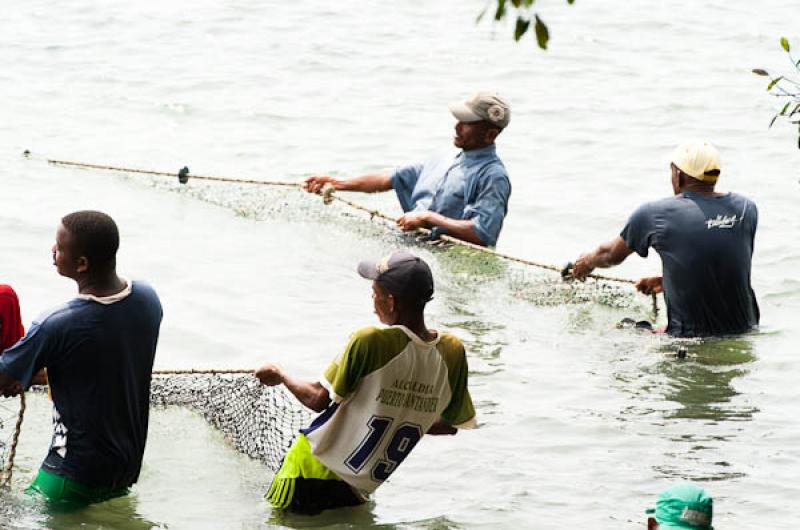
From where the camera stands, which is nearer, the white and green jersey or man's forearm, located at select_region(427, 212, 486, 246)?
the white and green jersey

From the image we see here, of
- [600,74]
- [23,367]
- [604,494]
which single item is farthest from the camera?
[600,74]

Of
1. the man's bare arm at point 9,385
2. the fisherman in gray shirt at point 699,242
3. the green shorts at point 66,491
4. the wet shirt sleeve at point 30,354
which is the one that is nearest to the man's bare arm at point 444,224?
the fisherman in gray shirt at point 699,242

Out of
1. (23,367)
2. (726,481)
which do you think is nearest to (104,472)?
(23,367)

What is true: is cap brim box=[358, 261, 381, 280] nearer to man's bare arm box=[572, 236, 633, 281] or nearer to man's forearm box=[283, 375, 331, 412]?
man's forearm box=[283, 375, 331, 412]

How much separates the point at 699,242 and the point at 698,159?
1.69ft

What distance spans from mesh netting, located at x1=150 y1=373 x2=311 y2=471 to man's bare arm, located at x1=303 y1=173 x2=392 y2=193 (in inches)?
146

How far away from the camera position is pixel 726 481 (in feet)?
24.6

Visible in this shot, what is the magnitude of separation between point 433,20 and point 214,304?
11326 millimetres

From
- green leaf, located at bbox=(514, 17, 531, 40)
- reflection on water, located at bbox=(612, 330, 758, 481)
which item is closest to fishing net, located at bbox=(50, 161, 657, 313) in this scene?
reflection on water, located at bbox=(612, 330, 758, 481)

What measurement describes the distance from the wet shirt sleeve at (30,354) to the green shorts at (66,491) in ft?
1.77

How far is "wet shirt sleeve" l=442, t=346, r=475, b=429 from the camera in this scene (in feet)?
20.2

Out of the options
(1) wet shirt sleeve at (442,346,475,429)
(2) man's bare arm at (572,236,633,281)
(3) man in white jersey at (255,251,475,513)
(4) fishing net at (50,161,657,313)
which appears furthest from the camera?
(4) fishing net at (50,161,657,313)

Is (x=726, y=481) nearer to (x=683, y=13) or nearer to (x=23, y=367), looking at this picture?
(x=23, y=367)

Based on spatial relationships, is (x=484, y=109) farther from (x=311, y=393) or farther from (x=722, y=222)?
(x=311, y=393)
